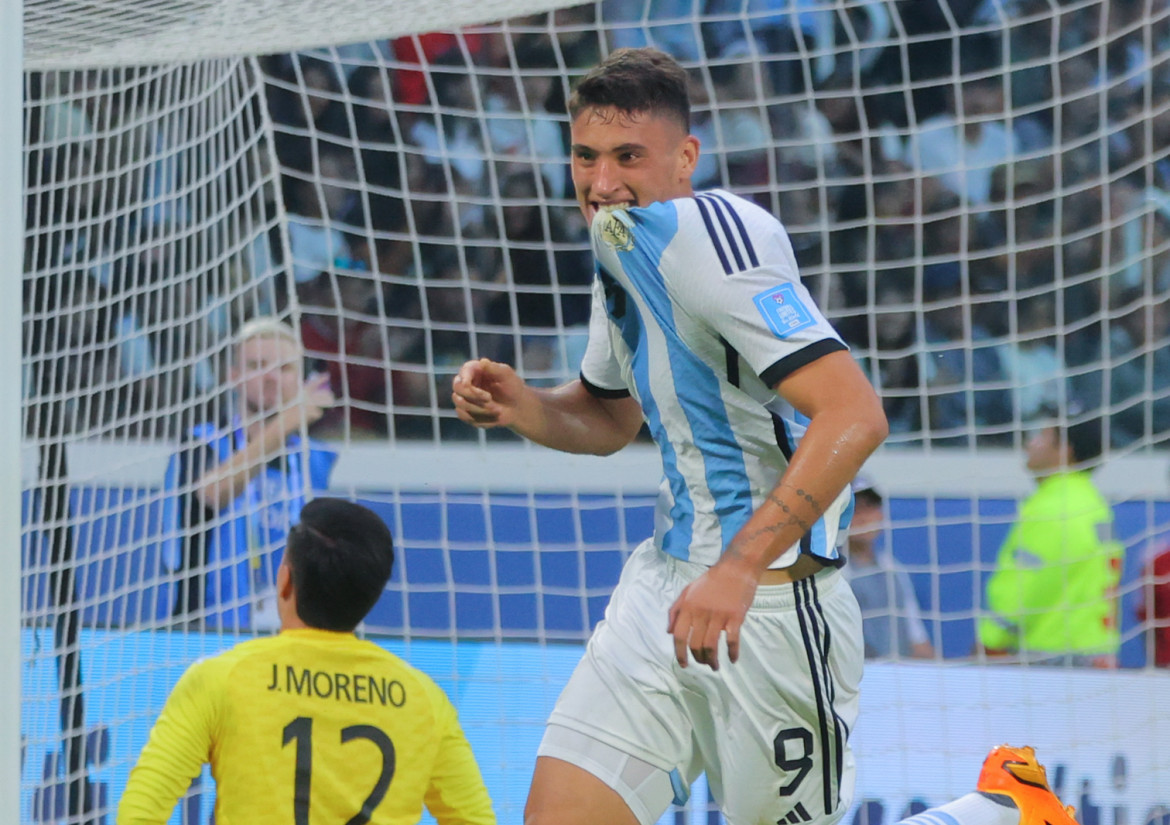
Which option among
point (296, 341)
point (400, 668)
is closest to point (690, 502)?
point (400, 668)

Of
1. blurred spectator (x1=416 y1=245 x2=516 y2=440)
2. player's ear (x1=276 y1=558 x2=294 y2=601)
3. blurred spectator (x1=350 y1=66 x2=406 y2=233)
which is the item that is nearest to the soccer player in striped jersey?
player's ear (x1=276 y1=558 x2=294 y2=601)

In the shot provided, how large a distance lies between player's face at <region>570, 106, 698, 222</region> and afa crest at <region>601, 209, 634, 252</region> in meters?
0.14

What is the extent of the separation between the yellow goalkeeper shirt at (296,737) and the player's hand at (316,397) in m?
1.91

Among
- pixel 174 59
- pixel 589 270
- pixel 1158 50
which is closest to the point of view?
pixel 174 59

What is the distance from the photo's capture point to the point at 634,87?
2254mm

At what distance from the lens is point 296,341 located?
13.4ft

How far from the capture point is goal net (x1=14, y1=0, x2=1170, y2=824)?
13.1 ft

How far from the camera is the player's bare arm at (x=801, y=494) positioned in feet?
6.01

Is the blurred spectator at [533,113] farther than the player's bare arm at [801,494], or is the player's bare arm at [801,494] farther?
the blurred spectator at [533,113]

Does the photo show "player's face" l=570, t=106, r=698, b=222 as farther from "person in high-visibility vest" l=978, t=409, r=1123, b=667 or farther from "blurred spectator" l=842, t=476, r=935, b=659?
"person in high-visibility vest" l=978, t=409, r=1123, b=667

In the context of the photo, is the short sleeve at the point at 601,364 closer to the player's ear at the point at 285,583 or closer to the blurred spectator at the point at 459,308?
the player's ear at the point at 285,583

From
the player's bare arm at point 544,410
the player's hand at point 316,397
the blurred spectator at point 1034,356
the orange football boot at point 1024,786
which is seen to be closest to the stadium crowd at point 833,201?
the blurred spectator at point 1034,356

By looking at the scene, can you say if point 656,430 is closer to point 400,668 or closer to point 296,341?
→ point 400,668

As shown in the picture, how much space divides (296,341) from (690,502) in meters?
2.11
